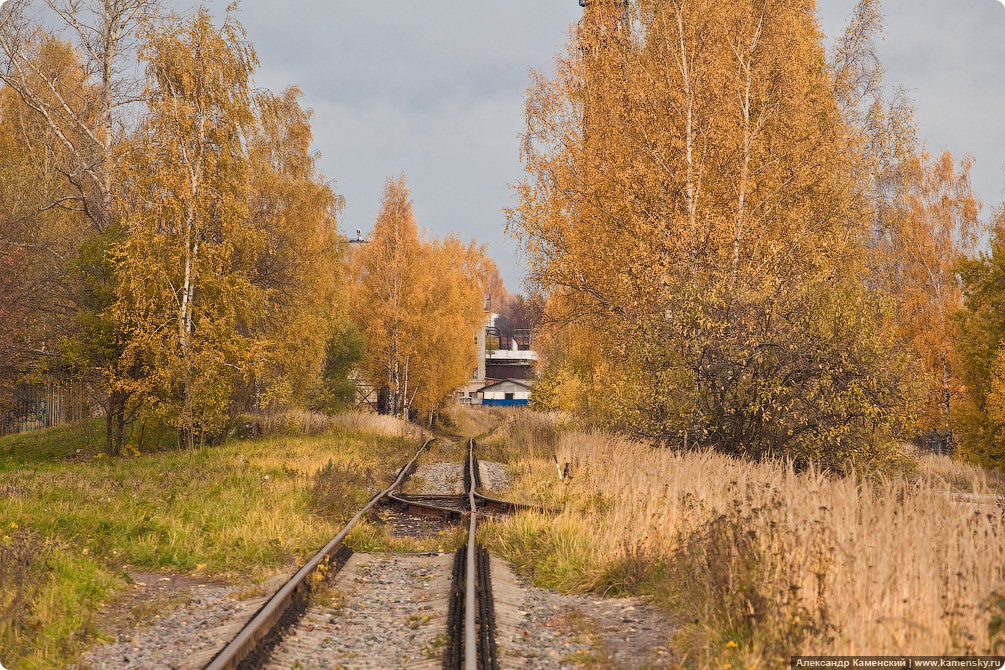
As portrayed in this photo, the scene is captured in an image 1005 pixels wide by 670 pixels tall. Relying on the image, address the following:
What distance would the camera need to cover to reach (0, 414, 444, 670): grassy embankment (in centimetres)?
600

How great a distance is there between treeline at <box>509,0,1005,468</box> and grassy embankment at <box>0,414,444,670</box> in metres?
6.05

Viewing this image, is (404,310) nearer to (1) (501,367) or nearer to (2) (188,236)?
(2) (188,236)

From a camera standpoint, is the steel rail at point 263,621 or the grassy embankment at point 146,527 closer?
the steel rail at point 263,621

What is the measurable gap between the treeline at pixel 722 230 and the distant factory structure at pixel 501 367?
41212 mm

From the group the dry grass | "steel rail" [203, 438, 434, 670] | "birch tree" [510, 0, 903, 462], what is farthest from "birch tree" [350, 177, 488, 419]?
"steel rail" [203, 438, 434, 670]

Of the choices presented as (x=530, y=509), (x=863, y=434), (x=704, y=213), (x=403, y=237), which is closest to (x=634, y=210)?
(x=704, y=213)

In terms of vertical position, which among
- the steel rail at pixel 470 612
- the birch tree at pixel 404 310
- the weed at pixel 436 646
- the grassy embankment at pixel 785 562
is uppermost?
the birch tree at pixel 404 310

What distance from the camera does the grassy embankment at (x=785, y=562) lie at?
15.0 ft

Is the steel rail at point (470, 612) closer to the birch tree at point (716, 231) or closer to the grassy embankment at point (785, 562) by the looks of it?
the grassy embankment at point (785, 562)

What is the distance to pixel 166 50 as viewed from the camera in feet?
60.7

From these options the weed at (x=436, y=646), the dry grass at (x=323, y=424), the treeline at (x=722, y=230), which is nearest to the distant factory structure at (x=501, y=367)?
the dry grass at (x=323, y=424)

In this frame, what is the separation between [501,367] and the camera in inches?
3666

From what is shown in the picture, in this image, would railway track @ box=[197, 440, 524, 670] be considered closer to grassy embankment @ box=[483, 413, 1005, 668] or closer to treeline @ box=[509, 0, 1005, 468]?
Result: grassy embankment @ box=[483, 413, 1005, 668]

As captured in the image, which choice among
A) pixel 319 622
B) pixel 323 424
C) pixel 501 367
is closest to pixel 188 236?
pixel 323 424
